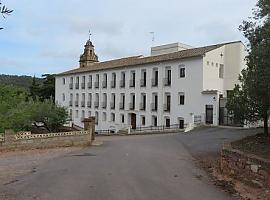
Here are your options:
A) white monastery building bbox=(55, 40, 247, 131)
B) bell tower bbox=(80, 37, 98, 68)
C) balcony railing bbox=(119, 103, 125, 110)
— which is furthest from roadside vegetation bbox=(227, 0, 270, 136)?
bell tower bbox=(80, 37, 98, 68)

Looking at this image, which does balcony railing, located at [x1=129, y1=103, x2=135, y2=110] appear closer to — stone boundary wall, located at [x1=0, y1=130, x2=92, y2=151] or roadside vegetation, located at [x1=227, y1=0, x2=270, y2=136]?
stone boundary wall, located at [x1=0, y1=130, x2=92, y2=151]

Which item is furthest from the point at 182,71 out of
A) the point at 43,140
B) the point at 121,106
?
the point at 43,140

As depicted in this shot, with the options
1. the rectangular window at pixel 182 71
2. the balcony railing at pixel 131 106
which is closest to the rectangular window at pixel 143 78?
the balcony railing at pixel 131 106

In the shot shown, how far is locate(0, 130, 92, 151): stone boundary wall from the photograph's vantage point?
923 inches

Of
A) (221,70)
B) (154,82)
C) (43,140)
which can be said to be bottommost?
(43,140)

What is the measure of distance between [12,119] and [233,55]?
87.2 ft

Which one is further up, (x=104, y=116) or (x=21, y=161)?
(x=104, y=116)

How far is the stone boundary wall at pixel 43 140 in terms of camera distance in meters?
23.4

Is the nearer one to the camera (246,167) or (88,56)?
(246,167)

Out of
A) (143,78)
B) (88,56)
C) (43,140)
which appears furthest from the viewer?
(88,56)

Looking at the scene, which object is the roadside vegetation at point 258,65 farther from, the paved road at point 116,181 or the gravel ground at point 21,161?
the gravel ground at point 21,161

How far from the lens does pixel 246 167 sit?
12.7 m

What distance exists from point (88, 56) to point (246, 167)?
71275 millimetres

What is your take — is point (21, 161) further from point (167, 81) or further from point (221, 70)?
point (221, 70)
